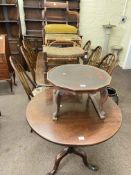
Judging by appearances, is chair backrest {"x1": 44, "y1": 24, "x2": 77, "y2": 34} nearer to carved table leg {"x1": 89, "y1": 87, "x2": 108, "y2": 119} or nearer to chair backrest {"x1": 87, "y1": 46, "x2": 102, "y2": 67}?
chair backrest {"x1": 87, "y1": 46, "x2": 102, "y2": 67}

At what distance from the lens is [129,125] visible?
7.13 feet

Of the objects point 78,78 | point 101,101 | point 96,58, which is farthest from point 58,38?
point 101,101

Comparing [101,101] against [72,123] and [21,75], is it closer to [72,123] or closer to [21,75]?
[72,123]

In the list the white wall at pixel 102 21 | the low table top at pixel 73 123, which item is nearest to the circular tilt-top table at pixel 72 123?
the low table top at pixel 73 123

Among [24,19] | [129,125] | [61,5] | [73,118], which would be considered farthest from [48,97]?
[24,19]

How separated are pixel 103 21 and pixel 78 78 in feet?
10.2

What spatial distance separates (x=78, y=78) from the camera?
127 centimetres

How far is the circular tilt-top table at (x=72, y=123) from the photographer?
42.9 inches

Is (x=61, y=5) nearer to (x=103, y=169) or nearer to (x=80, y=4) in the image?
(x=80, y=4)

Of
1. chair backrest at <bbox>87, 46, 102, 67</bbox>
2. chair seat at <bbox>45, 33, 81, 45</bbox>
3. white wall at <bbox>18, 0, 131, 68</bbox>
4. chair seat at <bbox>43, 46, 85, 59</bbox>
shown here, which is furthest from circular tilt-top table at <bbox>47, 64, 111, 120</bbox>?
white wall at <bbox>18, 0, 131, 68</bbox>

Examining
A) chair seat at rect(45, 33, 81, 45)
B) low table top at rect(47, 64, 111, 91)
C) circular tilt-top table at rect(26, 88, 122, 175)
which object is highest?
chair seat at rect(45, 33, 81, 45)

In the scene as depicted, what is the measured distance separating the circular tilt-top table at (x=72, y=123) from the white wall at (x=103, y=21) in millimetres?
2882

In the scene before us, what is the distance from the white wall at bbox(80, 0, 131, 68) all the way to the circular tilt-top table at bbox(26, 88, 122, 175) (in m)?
2.88

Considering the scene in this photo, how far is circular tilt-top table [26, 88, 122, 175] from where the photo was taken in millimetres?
1089
